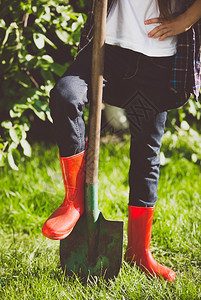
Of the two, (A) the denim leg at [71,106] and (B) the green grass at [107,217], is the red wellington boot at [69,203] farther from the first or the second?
(B) the green grass at [107,217]

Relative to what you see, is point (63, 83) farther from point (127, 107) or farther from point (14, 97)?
point (14, 97)

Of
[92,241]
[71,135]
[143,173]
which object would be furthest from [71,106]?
[92,241]

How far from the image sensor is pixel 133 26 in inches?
65.2

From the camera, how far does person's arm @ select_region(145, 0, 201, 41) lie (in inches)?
65.2

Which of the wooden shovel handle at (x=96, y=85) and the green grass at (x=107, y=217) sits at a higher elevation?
the wooden shovel handle at (x=96, y=85)

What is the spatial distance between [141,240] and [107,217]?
45cm

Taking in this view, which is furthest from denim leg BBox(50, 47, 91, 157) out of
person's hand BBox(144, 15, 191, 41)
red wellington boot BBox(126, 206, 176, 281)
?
red wellington boot BBox(126, 206, 176, 281)

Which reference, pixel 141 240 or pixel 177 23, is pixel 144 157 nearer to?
pixel 141 240

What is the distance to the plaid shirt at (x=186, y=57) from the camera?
1753mm

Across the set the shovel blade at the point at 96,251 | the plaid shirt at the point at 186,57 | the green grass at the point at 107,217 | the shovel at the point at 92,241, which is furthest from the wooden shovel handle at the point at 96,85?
the green grass at the point at 107,217

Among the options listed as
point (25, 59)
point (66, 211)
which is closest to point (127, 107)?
point (66, 211)

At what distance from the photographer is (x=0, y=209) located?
8.18ft

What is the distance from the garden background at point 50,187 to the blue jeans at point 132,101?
40 cm

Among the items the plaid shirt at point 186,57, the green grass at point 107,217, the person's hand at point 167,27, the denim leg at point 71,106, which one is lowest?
the green grass at point 107,217
